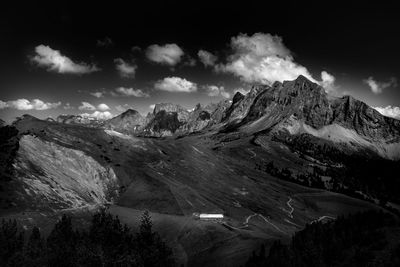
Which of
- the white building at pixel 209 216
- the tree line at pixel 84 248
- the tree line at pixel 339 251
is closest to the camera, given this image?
the tree line at pixel 339 251

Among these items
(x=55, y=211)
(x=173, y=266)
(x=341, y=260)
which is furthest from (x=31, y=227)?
(x=341, y=260)

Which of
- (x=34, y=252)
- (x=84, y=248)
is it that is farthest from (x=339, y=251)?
(x=34, y=252)

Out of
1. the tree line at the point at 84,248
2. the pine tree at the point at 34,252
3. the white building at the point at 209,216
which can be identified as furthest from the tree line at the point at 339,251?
the pine tree at the point at 34,252

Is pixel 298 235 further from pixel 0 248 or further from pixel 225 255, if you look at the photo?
pixel 0 248

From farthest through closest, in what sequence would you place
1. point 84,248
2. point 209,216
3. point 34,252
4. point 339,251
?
point 209,216 → point 84,248 → point 34,252 → point 339,251

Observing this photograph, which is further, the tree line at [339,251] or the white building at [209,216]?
the white building at [209,216]

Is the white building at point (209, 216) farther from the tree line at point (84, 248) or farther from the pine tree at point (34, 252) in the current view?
the pine tree at point (34, 252)

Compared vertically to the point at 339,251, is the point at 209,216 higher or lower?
lower

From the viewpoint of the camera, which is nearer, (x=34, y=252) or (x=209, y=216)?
(x=34, y=252)

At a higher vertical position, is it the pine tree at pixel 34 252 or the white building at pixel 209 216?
the white building at pixel 209 216

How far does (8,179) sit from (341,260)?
154886 mm

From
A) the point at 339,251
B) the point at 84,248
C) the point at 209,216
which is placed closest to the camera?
the point at 339,251

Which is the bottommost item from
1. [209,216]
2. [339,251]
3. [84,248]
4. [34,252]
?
[34,252]

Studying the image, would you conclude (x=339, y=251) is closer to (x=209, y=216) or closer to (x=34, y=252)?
(x=209, y=216)
